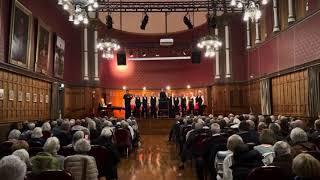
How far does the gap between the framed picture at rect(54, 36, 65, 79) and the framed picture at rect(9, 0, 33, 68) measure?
12.4ft

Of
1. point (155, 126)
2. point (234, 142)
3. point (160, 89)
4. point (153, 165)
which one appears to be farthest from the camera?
point (160, 89)

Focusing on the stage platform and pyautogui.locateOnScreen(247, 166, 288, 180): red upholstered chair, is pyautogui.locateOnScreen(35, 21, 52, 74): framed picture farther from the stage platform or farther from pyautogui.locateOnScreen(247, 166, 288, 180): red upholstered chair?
pyautogui.locateOnScreen(247, 166, 288, 180): red upholstered chair

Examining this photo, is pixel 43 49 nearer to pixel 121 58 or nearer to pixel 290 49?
pixel 121 58

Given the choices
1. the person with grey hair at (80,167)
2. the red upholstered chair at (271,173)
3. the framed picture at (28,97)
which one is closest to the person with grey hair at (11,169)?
the person with grey hair at (80,167)

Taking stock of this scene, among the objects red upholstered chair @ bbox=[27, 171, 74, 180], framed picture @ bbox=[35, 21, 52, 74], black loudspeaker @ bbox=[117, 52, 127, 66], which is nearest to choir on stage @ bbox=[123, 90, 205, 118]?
black loudspeaker @ bbox=[117, 52, 127, 66]

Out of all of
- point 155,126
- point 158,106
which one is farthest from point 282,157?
point 158,106

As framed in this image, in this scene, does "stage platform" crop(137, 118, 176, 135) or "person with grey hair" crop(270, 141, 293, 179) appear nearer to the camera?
"person with grey hair" crop(270, 141, 293, 179)

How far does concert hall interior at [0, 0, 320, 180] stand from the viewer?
546 cm

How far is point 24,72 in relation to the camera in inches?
543

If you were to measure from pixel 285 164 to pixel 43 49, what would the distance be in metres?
13.5

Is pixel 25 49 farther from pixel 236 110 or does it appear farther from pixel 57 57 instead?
pixel 236 110

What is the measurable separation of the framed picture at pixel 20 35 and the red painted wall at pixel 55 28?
214mm

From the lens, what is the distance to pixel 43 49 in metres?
16.0

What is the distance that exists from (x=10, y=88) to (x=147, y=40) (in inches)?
609
